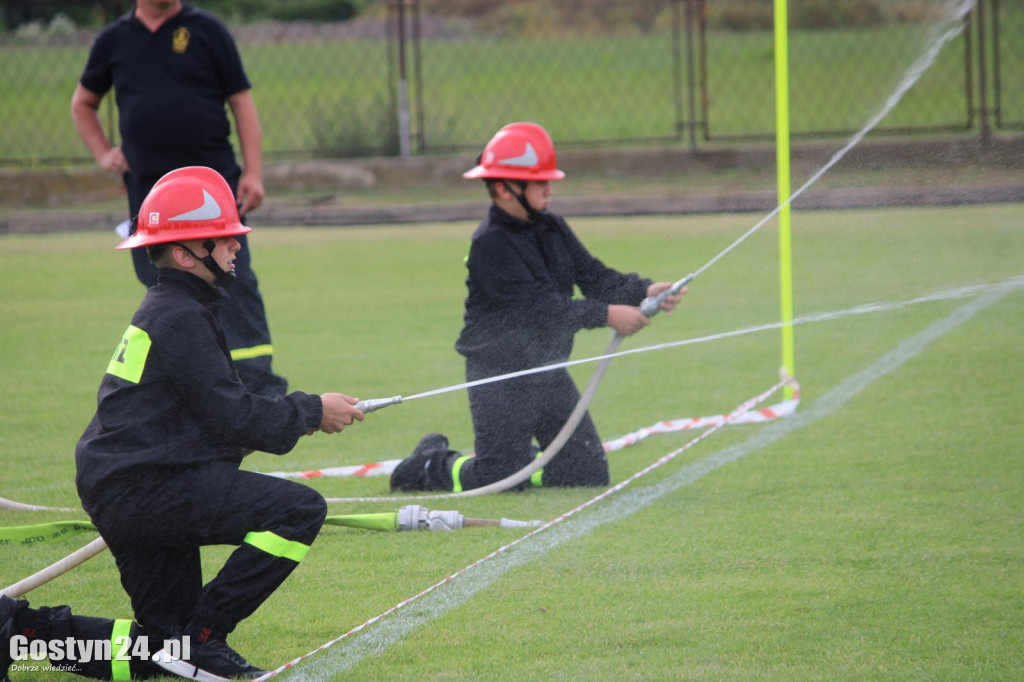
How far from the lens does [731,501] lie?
4883mm

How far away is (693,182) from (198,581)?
1059cm

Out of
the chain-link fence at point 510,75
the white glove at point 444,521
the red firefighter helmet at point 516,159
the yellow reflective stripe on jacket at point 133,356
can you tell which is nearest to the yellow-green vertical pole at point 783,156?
the red firefighter helmet at point 516,159

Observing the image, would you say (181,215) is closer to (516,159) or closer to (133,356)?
(133,356)

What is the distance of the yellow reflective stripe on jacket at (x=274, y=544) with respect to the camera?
3.37 m

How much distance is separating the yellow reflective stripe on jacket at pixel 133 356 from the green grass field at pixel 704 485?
2.88ft

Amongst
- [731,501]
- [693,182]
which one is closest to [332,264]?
[693,182]

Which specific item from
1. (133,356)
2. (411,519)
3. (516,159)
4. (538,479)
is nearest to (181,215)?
(133,356)

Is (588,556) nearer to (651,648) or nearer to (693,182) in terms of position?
(651,648)

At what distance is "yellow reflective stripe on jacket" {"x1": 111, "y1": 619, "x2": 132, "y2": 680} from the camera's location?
343cm

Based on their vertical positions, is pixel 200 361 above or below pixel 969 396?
above

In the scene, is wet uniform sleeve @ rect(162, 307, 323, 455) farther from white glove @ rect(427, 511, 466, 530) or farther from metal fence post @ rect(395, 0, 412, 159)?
metal fence post @ rect(395, 0, 412, 159)

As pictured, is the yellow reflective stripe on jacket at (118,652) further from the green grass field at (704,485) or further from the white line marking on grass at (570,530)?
the white line marking on grass at (570,530)

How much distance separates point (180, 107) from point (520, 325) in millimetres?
1939

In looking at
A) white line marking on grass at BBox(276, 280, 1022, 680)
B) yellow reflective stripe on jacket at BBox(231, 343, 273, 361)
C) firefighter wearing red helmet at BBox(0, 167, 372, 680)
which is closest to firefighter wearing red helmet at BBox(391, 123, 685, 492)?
white line marking on grass at BBox(276, 280, 1022, 680)
